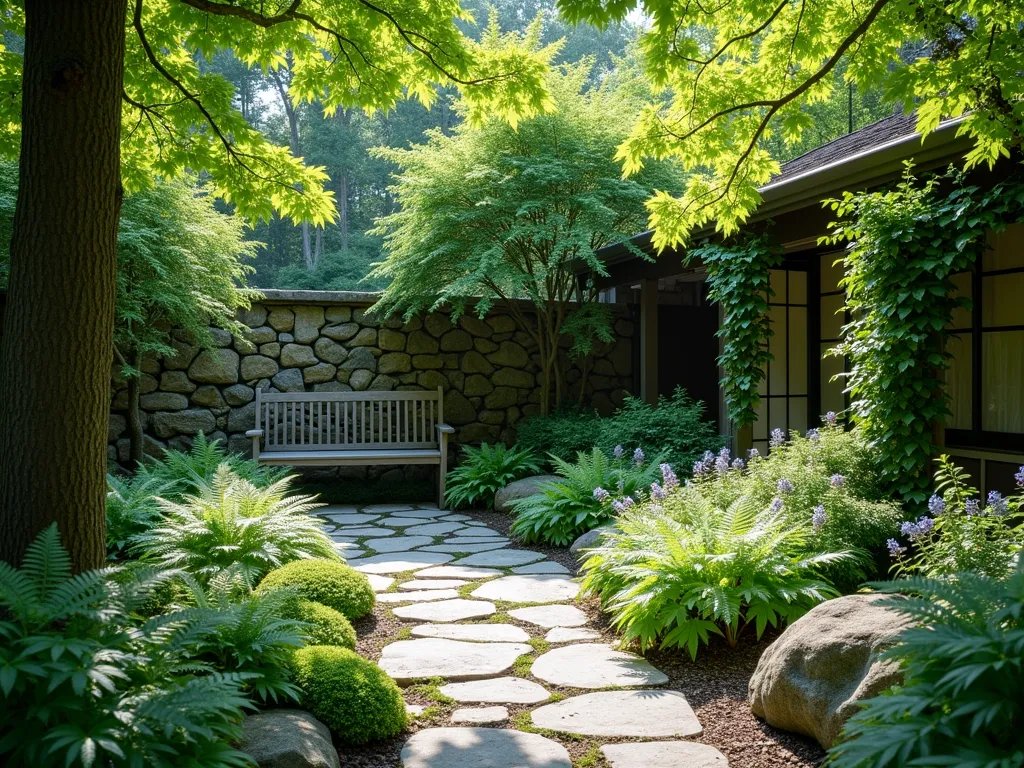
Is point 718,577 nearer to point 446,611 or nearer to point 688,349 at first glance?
point 446,611

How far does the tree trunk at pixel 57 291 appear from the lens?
2.39m

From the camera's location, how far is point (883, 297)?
473 cm

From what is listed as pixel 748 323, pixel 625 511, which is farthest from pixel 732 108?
pixel 748 323

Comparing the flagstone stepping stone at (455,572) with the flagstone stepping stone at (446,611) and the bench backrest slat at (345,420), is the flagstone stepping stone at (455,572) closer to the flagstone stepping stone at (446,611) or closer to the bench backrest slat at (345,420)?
the flagstone stepping stone at (446,611)

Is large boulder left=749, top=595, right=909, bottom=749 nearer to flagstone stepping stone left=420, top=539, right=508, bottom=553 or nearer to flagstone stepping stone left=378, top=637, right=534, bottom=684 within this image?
flagstone stepping stone left=378, top=637, right=534, bottom=684

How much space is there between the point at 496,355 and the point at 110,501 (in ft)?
16.4

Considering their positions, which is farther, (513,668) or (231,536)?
(231,536)

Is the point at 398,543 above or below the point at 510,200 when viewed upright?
below

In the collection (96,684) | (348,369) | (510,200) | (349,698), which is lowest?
(349,698)

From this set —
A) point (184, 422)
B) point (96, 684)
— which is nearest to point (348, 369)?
point (184, 422)

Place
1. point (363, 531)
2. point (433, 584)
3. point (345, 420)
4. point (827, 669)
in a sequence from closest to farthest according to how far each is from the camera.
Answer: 1. point (827, 669)
2. point (433, 584)
3. point (363, 531)
4. point (345, 420)

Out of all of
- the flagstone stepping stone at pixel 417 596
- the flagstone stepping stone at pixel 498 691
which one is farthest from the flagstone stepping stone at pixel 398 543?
the flagstone stepping stone at pixel 498 691

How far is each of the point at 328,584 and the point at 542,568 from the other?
178 cm

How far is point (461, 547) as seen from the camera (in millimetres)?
5953
